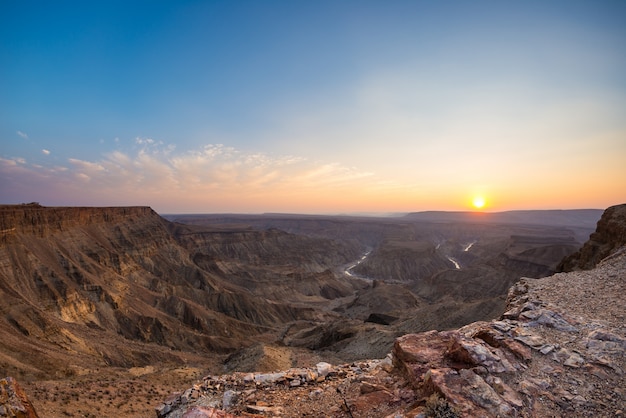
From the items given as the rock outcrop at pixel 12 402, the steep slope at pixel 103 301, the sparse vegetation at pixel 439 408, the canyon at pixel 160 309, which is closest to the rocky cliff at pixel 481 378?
the sparse vegetation at pixel 439 408

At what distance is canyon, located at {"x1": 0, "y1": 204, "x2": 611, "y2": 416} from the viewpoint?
25.1 m

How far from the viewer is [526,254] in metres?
83.5

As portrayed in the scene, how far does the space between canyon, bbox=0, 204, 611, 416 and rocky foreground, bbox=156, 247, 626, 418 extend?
4471 millimetres

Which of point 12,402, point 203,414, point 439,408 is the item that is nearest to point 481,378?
point 439,408

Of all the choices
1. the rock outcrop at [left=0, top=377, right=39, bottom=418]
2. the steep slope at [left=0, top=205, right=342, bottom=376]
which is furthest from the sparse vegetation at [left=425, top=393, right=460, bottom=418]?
the steep slope at [left=0, top=205, right=342, bottom=376]

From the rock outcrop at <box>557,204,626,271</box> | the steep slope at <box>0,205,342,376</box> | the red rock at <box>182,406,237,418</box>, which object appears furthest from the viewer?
the steep slope at <box>0,205,342,376</box>

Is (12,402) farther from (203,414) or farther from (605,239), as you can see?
(605,239)

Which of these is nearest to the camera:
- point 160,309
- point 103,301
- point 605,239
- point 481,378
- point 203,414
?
point 481,378

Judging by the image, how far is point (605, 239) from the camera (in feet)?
99.5

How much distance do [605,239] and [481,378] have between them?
34455 millimetres

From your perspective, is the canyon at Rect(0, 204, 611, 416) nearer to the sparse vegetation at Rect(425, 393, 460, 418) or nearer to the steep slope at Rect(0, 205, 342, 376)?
the steep slope at Rect(0, 205, 342, 376)

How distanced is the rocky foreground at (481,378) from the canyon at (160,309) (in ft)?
14.7

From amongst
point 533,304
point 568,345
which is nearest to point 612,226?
point 533,304

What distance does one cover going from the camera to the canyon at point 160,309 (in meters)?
25.1
